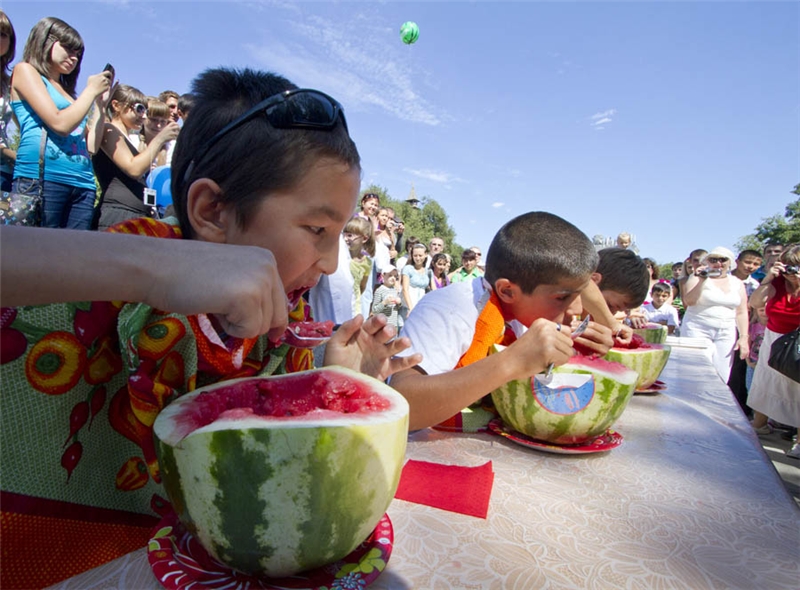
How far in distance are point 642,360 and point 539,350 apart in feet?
3.94

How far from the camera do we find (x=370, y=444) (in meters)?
0.81

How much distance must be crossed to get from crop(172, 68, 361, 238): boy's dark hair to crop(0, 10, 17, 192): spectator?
242 centimetres

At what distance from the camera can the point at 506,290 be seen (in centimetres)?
202

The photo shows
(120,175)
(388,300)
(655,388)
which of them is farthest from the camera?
(388,300)

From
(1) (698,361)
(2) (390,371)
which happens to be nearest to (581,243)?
(2) (390,371)

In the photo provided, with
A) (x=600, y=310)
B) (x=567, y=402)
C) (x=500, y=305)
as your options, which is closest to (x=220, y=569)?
(x=567, y=402)

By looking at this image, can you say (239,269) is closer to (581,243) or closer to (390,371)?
(390,371)

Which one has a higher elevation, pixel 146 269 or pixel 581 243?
pixel 581 243

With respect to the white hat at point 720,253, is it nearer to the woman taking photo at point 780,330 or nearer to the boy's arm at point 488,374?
the woman taking photo at point 780,330

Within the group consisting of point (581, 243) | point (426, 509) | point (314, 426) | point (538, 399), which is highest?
point (581, 243)

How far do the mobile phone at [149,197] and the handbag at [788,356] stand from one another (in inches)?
204

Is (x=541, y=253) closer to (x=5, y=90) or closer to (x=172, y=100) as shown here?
(x=5, y=90)

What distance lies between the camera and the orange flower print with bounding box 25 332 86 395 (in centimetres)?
87

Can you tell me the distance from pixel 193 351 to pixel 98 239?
342 millimetres
